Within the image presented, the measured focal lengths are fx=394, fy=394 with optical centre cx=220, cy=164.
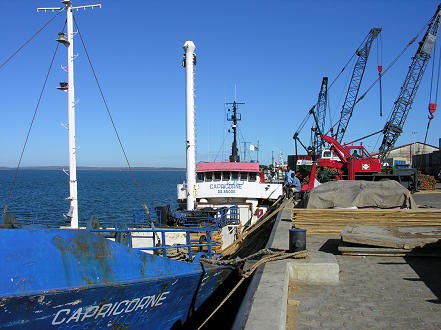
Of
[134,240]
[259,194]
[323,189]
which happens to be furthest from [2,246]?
[259,194]

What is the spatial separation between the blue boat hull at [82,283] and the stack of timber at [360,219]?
4979 mm

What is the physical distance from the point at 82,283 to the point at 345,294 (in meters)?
4.00

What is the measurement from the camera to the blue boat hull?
5.36 m

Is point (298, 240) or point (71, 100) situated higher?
point (71, 100)

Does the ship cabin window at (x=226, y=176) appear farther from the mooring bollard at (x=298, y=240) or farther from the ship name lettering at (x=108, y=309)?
the ship name lettering at (x=108, y=309)

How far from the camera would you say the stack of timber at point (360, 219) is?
33.9 ft

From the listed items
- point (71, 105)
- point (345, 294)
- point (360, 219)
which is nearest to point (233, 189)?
point (360, 219)

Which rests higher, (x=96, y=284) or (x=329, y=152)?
(x=329, y=152)

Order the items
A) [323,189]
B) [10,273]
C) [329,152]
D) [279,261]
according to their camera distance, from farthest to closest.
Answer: [329,152]
[323,189]
[279,261]
[10,273]

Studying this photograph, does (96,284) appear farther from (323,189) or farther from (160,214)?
(323,189)

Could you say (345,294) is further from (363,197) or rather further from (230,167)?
(230,167)

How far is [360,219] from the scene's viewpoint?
10.7m

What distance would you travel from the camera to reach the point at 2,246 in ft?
17.7

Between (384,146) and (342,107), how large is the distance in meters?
13.7
